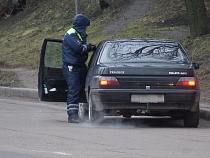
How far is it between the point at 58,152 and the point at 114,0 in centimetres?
2254

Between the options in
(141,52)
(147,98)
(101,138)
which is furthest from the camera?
(141,52)

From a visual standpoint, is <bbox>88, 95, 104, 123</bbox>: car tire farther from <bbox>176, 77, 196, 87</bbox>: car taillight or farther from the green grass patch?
the green grass patch

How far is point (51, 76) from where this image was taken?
14.9m

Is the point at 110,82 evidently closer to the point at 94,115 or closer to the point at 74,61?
the point at 94,115

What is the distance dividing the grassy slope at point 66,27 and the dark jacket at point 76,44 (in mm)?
5368

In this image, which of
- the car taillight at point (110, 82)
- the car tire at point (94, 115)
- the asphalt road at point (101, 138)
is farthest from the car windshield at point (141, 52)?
the asphalt road at point (101, 138)

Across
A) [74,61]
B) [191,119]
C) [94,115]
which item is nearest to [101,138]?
[94,115]

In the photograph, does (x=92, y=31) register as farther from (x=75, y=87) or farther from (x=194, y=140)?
(x=194, y=140)

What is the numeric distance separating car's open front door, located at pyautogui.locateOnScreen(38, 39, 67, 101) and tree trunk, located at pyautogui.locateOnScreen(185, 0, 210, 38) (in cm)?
756

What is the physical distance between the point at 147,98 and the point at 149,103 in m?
0.09

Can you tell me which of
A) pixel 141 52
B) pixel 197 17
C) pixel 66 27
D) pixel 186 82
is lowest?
pixel 66 27

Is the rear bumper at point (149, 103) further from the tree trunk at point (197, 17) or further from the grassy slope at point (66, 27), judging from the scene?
the tree trunk at point (197, 17)

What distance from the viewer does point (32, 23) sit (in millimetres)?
34312

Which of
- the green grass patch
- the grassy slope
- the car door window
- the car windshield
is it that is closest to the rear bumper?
the car windshield
